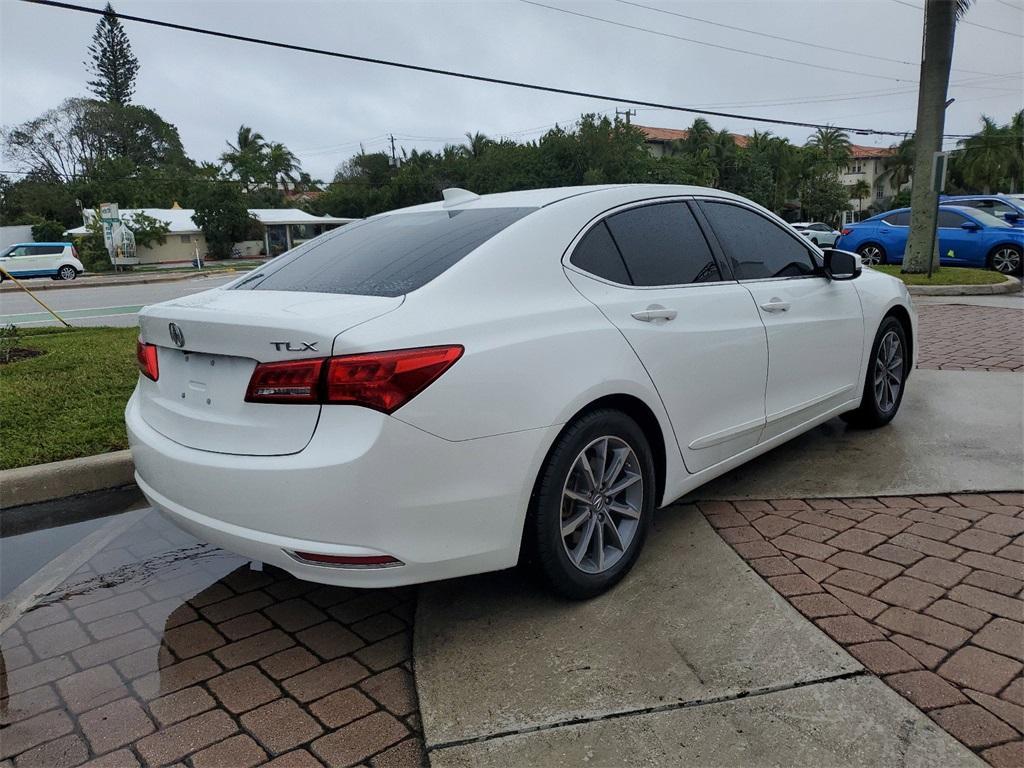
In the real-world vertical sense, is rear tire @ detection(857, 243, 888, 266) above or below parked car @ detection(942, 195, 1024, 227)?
below

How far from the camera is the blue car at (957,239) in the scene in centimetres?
1599

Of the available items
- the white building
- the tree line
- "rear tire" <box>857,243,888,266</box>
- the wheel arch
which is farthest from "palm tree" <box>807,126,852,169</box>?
the wheel arch

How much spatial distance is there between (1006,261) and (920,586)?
1589 centimetres

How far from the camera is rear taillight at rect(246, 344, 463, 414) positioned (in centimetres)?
245

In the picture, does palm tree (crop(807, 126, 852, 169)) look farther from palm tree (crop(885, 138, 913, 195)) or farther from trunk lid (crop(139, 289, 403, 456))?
trunk lid (crop(139, 289, 403, 456))

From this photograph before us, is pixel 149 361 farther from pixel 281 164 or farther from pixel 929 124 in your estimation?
pixel 281 164

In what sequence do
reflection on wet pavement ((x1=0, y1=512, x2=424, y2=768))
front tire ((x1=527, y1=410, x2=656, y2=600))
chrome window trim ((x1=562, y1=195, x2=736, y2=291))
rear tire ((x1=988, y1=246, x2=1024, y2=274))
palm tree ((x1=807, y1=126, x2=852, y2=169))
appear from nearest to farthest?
1. reflection on wet pavement ((x1=0, y1=512, x2=424, y2=768))
2. front tire ((x1=527, y1=410, x2=656, y2=600))
3. chrome window trim ((x1=562, y1=195, x2=736, y2=291))
4. rear tire ((x1=988, y1=246, x2=1024, y2=274))
5. palm tree ((x1=807, y1=126, x2=852, y2=169))

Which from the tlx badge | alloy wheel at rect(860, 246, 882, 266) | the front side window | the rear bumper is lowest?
alloy wheel at rect(860, 246, 882, 266)

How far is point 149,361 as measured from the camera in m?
3.21

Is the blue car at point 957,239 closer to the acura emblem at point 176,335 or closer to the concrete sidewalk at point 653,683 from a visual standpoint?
the concrete sidewalk at point 653,683

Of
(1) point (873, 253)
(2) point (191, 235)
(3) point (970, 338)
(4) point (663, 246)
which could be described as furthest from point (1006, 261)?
(2) point (191, 235)

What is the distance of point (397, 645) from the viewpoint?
2943 millimetres

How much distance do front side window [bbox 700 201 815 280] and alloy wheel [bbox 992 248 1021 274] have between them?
46.8 feet

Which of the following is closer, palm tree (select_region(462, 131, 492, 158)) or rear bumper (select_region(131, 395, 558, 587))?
rear bumper (select_region(131, 395, 558, 587))
